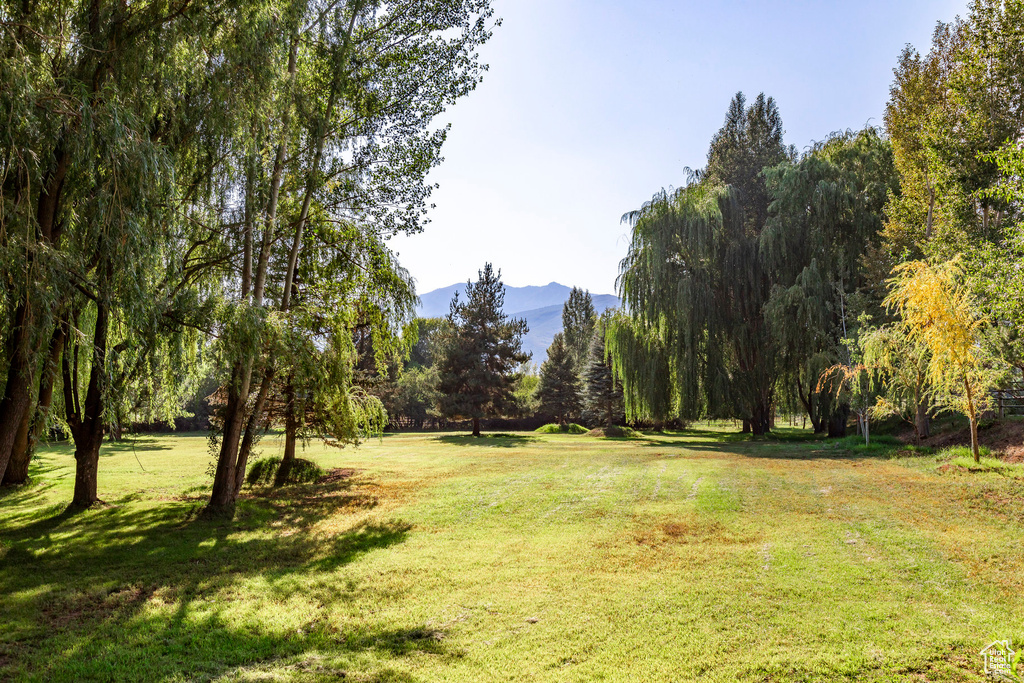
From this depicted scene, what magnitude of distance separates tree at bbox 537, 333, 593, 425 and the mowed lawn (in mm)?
31125

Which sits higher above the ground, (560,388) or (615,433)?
(560,388)

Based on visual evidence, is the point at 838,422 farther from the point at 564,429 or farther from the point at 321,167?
the point at 321,167

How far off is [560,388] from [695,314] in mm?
19967

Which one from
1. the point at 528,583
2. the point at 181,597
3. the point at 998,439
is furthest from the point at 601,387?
the point at 181,597

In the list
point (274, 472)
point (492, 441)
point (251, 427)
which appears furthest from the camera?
point (492, 441)

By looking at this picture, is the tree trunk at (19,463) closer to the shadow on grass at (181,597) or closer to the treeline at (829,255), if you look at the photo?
the shadow on grass at (181,597)

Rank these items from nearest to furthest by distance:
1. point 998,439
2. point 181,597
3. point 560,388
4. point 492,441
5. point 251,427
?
point 181,597 → point 251,427 → point 998,439 → point 492,441 → point 560,388

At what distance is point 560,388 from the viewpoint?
43281 mm

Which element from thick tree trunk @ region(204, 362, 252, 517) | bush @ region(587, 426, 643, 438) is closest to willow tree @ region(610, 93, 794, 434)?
bush @ region(587, 426, 643, 438)

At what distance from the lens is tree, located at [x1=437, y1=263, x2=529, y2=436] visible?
33.4 meters

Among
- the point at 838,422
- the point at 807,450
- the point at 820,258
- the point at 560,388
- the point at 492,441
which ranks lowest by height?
the point at 492,441

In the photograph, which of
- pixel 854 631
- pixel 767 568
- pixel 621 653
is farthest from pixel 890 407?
pixel 621 653

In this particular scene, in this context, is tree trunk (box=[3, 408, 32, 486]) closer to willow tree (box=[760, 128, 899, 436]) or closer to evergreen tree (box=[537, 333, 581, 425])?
willow tree (box=[760, 128, 899, 436])

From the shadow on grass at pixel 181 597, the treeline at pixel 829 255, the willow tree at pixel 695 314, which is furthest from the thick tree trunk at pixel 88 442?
the willow tree at pixel 695 314
